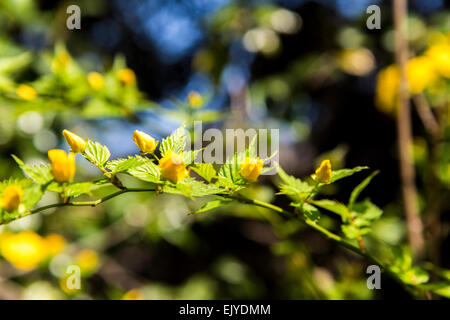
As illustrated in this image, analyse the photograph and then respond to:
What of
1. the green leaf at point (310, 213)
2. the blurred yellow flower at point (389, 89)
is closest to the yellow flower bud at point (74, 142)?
the green leaf at point (310, 213)

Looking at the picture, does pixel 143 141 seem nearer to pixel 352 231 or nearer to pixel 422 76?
pixel 352 231

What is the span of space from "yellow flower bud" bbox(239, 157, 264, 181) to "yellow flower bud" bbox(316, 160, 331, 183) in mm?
53

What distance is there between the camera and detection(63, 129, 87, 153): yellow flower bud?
324mm

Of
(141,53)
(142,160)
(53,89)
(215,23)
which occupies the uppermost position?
(141,53)

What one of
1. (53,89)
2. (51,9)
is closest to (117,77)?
(53,89)

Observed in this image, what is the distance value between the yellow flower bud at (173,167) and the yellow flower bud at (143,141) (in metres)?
0.04

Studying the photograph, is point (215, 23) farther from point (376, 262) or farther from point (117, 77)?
point (376, 262)

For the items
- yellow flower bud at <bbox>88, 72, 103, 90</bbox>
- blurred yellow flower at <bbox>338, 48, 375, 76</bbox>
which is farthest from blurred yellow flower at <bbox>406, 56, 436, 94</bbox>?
yellow flower bud at <bbox>88, 72, 103, 90</bbox>

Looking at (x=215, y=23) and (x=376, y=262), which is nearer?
(x=376, y=262)

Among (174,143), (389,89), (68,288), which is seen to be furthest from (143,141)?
(389,89)

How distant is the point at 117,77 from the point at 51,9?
3.61 feet

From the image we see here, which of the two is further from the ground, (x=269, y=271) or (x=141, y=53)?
(x=141, y=53)

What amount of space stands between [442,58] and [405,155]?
235mm

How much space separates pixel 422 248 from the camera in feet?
2.46
